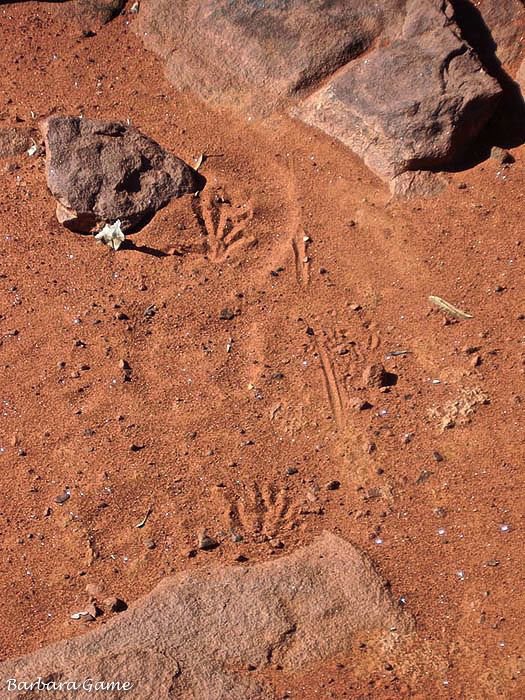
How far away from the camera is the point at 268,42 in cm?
504

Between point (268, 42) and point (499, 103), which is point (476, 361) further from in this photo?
point (268, 42)

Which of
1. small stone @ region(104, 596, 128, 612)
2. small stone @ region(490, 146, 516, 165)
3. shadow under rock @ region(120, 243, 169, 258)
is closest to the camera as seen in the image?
small stone @ region(104, 596, 128, 612)

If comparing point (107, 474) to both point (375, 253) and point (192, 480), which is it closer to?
point (192, 480)

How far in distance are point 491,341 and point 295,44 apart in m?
2.33

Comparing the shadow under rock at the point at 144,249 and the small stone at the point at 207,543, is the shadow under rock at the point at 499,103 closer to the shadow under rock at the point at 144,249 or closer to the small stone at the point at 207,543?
the shadow under rock at the point at 144,249

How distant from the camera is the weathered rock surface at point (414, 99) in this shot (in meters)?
4.68

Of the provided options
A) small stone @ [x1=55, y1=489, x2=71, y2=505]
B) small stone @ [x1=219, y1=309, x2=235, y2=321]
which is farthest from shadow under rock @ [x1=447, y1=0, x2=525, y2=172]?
small stone @ [x1=55, y1=489, x2=71, y2=505]

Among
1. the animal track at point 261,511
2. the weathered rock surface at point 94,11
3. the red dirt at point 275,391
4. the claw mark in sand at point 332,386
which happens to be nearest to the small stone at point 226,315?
the red dirt at point 275,391

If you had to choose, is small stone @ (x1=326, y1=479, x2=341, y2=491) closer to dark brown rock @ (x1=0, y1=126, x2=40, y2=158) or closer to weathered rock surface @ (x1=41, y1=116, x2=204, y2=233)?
weathered rock surface @ (x1=41, y1=116, x2=204, y2=233)

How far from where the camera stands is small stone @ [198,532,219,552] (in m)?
3.61

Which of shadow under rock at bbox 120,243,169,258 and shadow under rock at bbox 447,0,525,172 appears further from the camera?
shadow under rock at bbox 447,0,525,172

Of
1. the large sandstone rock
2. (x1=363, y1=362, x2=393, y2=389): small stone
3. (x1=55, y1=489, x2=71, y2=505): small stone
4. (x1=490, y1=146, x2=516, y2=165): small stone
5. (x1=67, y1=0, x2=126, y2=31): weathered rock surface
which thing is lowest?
(x1=363, y1=362, x2=393, y2=389): small stone

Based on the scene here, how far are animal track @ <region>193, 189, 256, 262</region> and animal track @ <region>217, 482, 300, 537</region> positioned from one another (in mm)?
1445

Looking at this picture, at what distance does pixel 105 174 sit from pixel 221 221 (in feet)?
2.39
